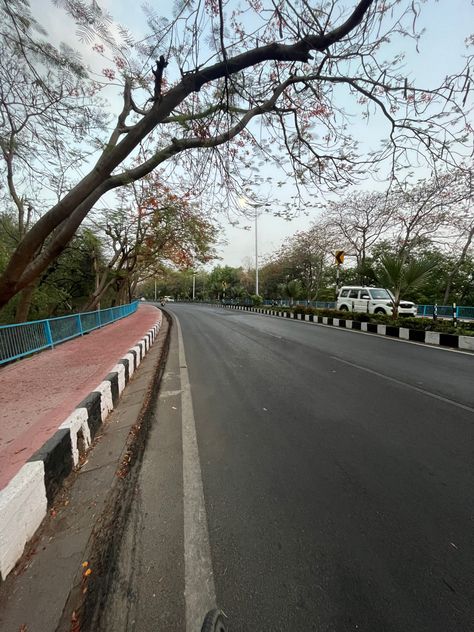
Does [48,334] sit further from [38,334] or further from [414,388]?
[414,388]

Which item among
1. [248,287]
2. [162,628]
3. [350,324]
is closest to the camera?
[162,628]

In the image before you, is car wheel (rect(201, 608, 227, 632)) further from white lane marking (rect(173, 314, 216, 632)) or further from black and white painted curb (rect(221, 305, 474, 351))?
black and white painted curb (rect(221, 305, 474, 351))

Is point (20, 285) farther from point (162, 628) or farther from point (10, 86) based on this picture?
point (162, 628)

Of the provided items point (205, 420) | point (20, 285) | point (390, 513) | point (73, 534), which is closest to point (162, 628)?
point (73, 534)

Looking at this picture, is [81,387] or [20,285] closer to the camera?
[81,387]

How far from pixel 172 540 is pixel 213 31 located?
501cm

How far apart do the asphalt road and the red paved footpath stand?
108 centimetres

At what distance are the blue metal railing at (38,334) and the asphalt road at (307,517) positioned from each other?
433 cm

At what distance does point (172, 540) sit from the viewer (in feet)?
5.84

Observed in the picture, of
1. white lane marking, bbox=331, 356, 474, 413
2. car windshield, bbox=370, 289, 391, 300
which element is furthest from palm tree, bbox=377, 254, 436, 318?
car windshield, bbox=370, 289, 391, 300

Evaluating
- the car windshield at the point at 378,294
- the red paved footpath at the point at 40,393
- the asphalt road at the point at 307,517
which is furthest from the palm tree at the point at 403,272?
the red paved footpath at the point at 40,393

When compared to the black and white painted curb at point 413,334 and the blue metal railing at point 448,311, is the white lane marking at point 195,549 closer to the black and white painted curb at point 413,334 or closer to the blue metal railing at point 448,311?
the black and white painted curb at point 413,334

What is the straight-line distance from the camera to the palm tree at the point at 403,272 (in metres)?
9.69

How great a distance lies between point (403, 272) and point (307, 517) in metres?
10.1
